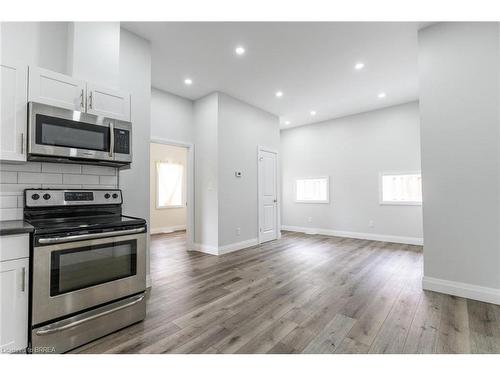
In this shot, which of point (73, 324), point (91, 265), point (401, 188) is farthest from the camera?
point (401, 188)

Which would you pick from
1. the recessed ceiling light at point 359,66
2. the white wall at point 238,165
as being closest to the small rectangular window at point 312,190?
the white wall at point 238,165

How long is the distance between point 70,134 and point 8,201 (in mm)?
734

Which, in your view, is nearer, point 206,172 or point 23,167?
point 23,167

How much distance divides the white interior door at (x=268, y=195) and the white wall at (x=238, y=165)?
0.18m

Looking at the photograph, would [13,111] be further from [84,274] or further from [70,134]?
[84,274]

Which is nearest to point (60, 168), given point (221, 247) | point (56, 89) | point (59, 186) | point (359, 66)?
point (59, 186)

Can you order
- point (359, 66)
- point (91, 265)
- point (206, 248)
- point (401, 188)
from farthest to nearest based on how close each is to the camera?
1. point (401, 188)
2. point (206, 248)
3. point (359, 66)
4. point (91, 265)

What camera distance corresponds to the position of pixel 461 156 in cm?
255

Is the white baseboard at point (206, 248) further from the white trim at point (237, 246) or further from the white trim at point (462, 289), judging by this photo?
the white trim at point (462, 289)

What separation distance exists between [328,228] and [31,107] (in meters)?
6.01

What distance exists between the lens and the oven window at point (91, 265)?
1.61m

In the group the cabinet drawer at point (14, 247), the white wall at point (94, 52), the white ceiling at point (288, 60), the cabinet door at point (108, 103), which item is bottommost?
the cabinet drawer at point (14, 247)
